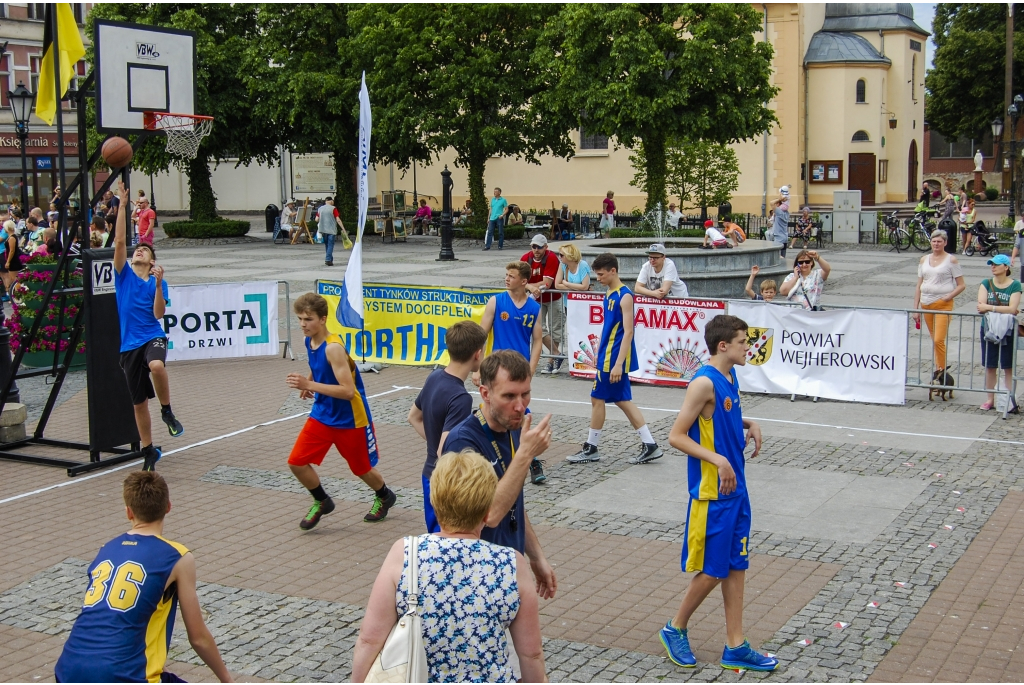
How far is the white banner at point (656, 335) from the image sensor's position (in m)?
13.1

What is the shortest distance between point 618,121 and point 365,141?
76.0 feet

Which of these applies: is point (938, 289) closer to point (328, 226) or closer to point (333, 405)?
point (333, 405)

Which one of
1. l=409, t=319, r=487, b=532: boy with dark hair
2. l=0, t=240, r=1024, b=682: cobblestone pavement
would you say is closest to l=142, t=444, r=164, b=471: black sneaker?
l=0, t=240, r=1024, b=682: cobblestone pavement

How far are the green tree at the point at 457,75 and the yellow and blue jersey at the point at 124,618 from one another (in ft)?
100

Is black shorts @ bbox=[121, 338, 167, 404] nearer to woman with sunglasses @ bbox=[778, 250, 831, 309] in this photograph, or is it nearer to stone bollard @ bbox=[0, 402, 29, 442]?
stone bollard @ bbox=[0, 402, 29, 442]

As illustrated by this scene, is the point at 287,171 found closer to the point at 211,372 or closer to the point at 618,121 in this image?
the point at 618,121

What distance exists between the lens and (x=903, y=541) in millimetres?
7773

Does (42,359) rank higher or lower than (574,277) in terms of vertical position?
lower

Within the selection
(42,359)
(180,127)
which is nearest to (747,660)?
(180,127)

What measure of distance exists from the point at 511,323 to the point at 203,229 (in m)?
30.6

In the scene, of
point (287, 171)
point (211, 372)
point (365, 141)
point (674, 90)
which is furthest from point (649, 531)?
point (287, 171)

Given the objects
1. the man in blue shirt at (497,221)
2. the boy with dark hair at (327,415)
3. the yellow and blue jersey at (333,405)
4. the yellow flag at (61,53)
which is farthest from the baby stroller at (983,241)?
the yellow and blue jersey at (333,405)

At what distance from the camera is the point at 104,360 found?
393 inches

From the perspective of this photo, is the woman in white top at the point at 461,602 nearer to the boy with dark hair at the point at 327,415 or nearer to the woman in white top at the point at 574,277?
the boy with dark hair at the point at 327,415
